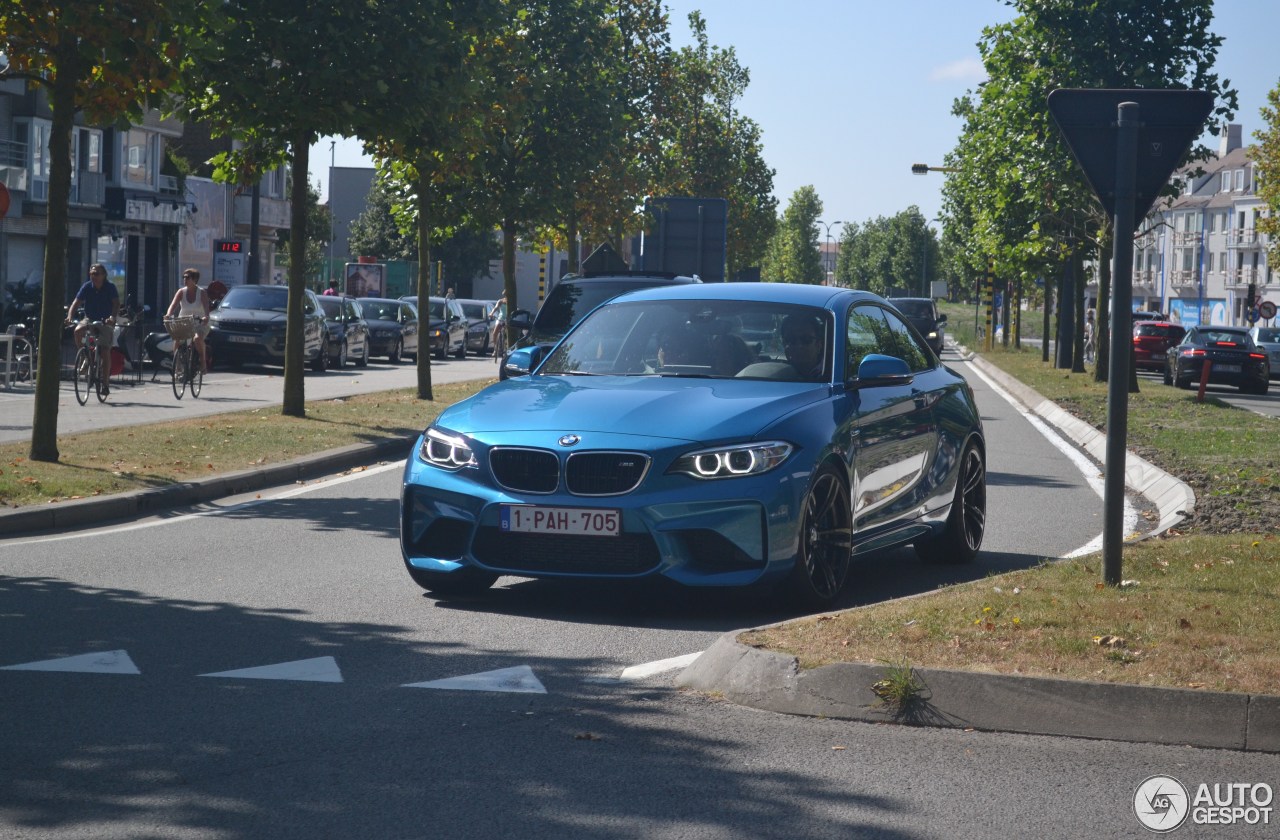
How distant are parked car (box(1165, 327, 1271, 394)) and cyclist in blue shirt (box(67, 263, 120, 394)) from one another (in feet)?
84.6

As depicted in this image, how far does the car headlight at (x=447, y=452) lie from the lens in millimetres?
7844

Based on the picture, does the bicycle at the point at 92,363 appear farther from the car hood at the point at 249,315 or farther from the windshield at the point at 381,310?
the windshield at the point at 381,310

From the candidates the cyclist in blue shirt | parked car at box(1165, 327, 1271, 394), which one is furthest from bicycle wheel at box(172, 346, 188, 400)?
parked car at box(1165, 327, 1271, 394)

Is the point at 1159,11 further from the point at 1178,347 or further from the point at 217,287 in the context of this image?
the point at 217,287

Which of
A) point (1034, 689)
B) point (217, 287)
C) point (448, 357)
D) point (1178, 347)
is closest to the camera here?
point (1034, 689)

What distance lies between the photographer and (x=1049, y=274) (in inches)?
1695

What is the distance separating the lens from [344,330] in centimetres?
3838

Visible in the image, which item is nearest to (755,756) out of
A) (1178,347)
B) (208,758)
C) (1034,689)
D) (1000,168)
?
(1034,689)

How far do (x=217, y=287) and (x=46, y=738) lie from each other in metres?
28.4

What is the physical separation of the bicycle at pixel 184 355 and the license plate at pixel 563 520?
17.2 m

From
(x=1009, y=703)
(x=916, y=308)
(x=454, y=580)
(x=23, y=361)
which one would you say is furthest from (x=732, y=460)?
(x=916, y=308)

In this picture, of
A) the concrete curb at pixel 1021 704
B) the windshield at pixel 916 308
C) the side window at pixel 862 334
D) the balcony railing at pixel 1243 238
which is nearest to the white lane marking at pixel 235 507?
the side window at pixel 862 334

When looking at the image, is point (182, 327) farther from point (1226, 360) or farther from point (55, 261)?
point (1226, 360)

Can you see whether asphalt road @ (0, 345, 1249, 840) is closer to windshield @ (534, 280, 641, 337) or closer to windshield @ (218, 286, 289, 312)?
windshield @ (534, 280, 641, 337)
